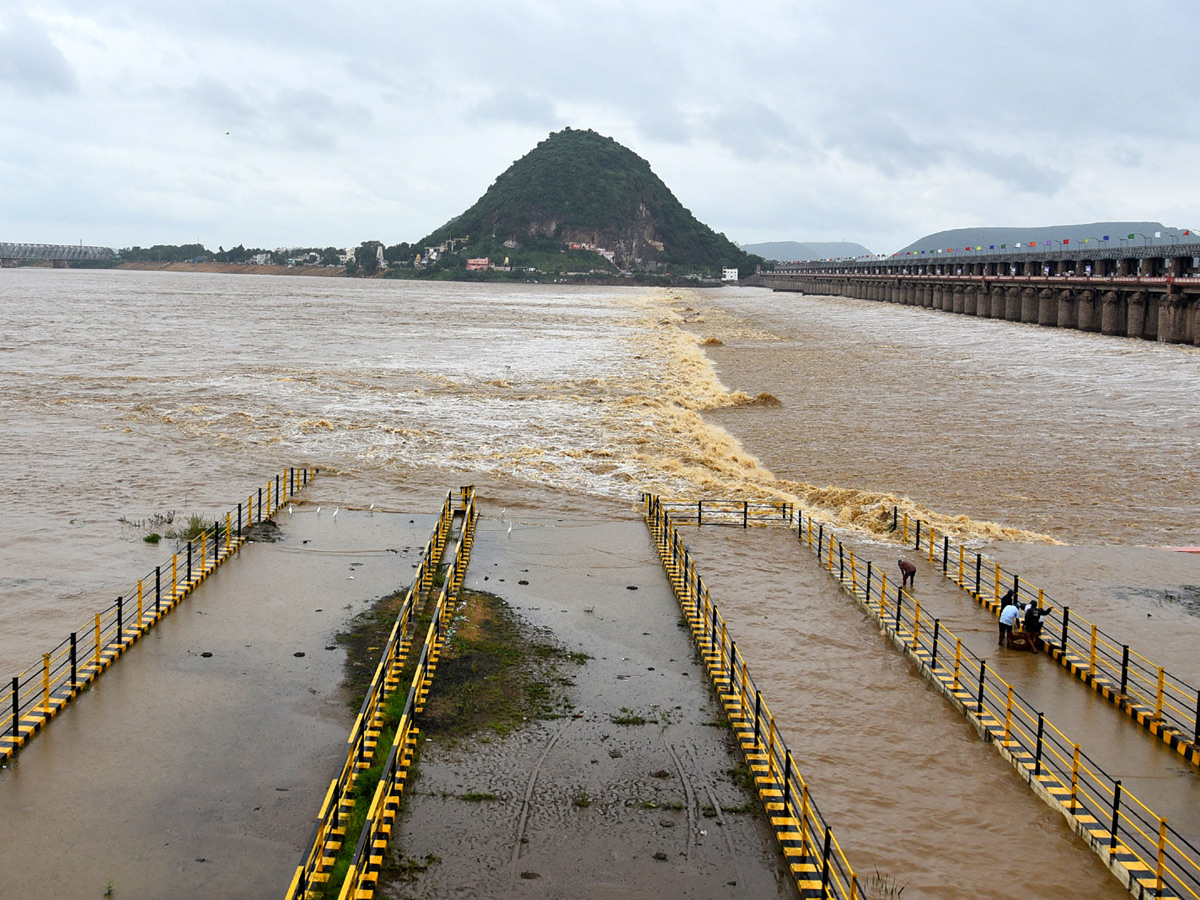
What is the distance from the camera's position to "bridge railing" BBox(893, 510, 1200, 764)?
589 inches

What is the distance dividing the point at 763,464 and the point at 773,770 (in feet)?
77.0

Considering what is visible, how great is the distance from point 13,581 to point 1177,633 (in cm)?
2191

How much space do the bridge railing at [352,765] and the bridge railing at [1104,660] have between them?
10.3 metres

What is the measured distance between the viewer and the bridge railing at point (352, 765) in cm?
1052

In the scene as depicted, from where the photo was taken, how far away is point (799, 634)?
62.5ft

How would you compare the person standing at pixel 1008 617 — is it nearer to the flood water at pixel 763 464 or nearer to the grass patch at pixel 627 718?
the flood water at pixel 763 464

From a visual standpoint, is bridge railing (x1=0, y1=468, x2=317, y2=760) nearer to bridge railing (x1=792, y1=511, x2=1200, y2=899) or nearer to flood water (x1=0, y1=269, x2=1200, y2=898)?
flood water (x1=0, y1=269, x2=1200, y2=898)

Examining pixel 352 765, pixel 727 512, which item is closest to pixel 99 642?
pixel 352 765

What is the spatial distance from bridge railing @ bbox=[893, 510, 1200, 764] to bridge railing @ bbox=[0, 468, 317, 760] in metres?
14.7

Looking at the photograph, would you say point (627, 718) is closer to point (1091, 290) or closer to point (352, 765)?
point (352, 765)

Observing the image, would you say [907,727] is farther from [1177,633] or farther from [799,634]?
[1177,633]

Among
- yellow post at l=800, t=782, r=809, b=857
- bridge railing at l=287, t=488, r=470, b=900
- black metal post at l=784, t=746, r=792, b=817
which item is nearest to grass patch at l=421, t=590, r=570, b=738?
bridge railing at l=287, t=488, r=470, b=900

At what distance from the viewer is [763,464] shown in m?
36.2

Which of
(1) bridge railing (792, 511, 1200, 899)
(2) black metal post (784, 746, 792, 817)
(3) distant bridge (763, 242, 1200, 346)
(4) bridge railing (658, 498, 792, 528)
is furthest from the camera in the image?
(3) distant bridge (763, 242, 1200, 346)
